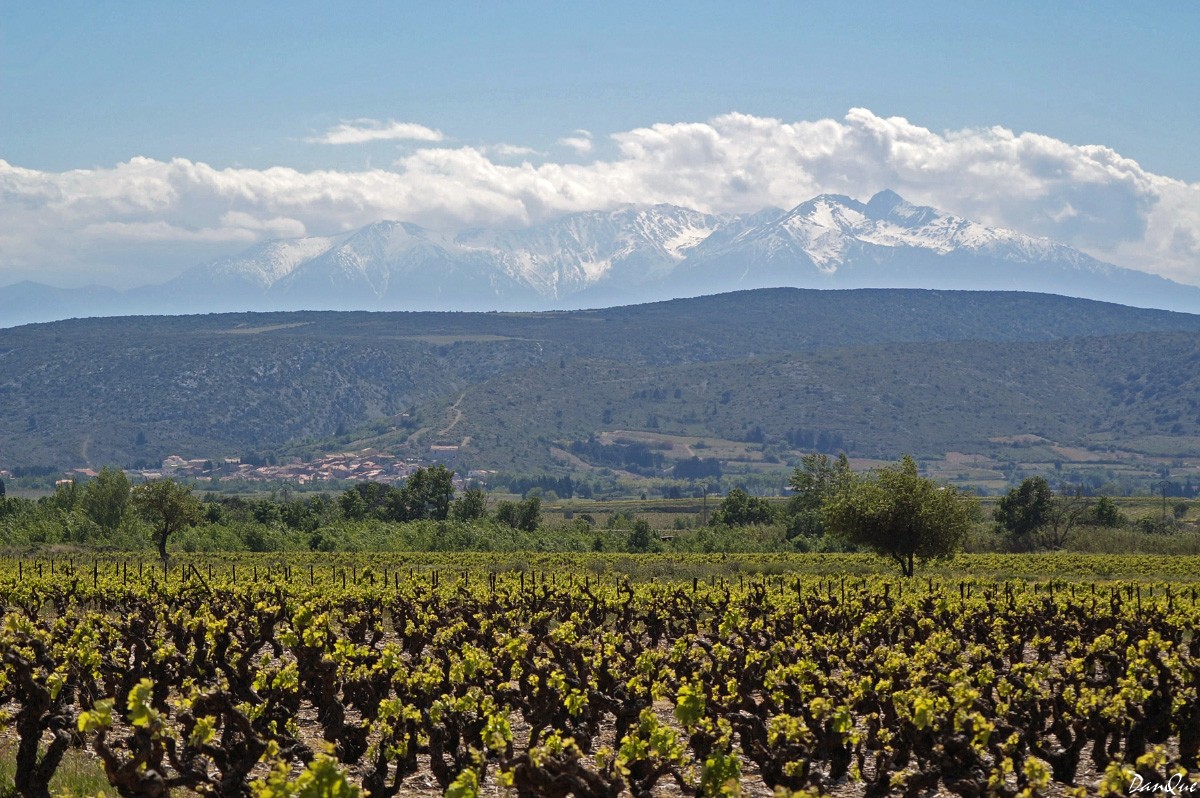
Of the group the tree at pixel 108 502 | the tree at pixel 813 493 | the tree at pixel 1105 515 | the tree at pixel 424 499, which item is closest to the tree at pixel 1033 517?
the tree at pixel 1105 515

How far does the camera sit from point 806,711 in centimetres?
2184

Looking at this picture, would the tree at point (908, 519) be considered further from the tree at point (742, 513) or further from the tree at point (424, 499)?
the tree at point (424, 499)

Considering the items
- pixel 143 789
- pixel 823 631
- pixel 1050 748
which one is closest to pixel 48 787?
pixel 143 789

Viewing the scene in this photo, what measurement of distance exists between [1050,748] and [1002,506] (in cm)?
8049

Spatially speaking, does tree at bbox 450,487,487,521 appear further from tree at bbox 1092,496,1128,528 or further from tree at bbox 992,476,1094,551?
tree at bbox 1092,496,1128,528

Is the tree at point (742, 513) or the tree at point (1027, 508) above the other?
the tree at point (1027, 508)

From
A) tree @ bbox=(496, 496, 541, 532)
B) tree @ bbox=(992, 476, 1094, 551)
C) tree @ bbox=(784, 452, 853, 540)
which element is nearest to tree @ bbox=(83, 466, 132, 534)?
tree @ bbox=(496, 496, 541, 532)

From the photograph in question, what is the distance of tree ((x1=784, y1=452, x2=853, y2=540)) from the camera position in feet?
337

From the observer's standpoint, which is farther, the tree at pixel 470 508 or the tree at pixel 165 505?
the tree at pixel 470 508

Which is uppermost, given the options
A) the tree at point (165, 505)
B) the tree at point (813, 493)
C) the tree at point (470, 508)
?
the tree at point (165, 505)

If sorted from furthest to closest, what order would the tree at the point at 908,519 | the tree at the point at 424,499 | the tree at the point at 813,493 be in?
1. the tree at the point at 424,499
2. the tree at the point at 813,493
3. the tree at the point at 908,519

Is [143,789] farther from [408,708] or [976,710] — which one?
[976,710]

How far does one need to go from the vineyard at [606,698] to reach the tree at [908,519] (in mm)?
20912

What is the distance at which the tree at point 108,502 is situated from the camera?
4097 inches
